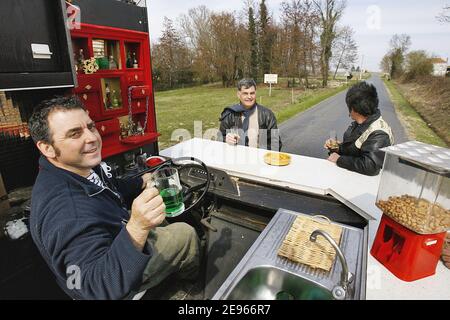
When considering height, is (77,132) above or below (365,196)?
above

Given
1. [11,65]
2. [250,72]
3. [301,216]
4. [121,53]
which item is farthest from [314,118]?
[250,72]

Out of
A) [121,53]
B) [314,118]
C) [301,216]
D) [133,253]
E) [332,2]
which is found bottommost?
[314,118]

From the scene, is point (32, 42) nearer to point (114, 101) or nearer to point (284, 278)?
point (114, 101)

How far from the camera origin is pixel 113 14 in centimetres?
354

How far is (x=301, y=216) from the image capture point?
206cm

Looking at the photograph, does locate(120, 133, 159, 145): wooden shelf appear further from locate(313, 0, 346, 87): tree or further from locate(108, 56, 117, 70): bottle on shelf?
locate(313, 0, 346, 87): tree

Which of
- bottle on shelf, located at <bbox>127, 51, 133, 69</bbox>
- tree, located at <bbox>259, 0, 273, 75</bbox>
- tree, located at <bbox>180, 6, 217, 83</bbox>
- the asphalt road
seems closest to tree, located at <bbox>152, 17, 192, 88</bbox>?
tree, located at <bbox>180, 6, 217, 83</bbox>

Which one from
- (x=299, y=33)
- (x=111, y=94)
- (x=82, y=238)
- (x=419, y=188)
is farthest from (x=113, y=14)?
(x=299, y=33)

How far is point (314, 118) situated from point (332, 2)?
25584 mm

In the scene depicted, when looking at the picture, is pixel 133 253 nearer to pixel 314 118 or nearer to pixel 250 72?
pixel 314 118

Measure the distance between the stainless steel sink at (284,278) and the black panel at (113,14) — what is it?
3356 mm

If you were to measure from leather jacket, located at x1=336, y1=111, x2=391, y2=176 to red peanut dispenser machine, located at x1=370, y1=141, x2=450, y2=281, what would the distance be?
43.5 inches

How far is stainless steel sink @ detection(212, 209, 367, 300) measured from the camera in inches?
57.9

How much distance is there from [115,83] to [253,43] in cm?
3268
